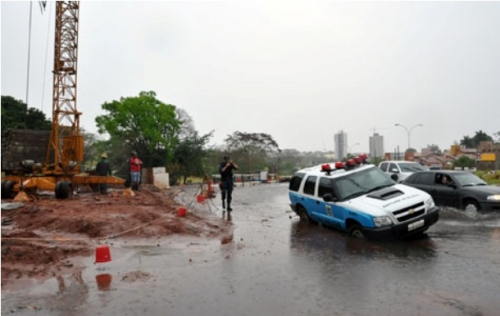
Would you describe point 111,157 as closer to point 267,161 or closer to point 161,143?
point 161,143

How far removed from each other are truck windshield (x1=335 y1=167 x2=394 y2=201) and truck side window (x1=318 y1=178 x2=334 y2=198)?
17 centimetres

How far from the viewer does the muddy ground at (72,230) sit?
755 centimetres

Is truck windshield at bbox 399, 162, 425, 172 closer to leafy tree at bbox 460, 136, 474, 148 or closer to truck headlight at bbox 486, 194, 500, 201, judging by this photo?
truck headlight at bbox 486, 194, 500, 201

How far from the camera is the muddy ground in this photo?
24.8 feet

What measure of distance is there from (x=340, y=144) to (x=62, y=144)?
79.0 metres

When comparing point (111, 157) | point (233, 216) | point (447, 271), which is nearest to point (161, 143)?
Answer: point (111, 157)

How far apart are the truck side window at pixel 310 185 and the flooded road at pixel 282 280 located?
5.39 ft

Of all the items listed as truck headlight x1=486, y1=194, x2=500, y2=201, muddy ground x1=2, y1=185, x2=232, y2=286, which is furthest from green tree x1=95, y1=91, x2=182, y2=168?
truck headlight x1=486, y1=194, x2=500, y2=201

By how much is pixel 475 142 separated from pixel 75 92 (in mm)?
129917

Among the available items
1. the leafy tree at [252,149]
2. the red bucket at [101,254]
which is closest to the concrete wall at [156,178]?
the red bucket at [101,254]

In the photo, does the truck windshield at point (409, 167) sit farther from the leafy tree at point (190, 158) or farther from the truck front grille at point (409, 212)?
the leafy tree at point (190, 158)

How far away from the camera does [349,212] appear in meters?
9.34

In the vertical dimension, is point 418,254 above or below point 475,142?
below

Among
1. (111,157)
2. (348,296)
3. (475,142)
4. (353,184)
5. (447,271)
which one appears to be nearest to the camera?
(348,296)
